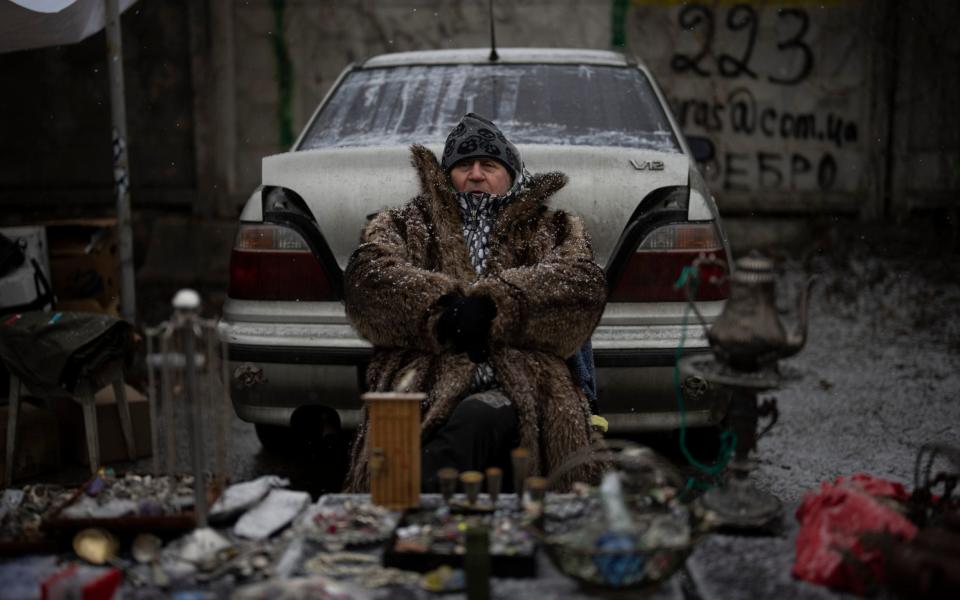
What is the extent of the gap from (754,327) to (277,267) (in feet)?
6.29

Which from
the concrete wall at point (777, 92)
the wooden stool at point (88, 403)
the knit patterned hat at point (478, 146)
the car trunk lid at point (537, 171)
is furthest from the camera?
the concrete wall at point (777, 92)

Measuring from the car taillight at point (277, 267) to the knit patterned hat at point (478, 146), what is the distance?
67cm

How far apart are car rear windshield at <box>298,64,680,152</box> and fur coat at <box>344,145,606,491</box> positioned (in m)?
1.04

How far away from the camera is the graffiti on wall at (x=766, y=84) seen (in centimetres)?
950

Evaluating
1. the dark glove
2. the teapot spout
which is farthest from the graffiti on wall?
the teapot spout

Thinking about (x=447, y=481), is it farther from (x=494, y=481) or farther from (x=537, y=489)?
(x=537, y=489)

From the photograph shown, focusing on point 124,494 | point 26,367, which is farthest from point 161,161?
point 124,494

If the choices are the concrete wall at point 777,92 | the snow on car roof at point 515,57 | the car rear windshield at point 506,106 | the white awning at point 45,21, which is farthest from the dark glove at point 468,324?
the concrete wall at point 777,92

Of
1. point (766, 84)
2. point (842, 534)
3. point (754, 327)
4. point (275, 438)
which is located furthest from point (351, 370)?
point (766, 84)

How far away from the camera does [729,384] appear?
77.5 inches

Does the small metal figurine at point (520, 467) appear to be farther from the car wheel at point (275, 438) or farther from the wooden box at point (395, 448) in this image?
the car wheel at point (275, 438)

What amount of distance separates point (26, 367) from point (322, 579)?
249 centimetres

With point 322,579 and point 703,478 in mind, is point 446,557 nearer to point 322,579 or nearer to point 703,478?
point 322,579

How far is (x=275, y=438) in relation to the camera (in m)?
4.27
